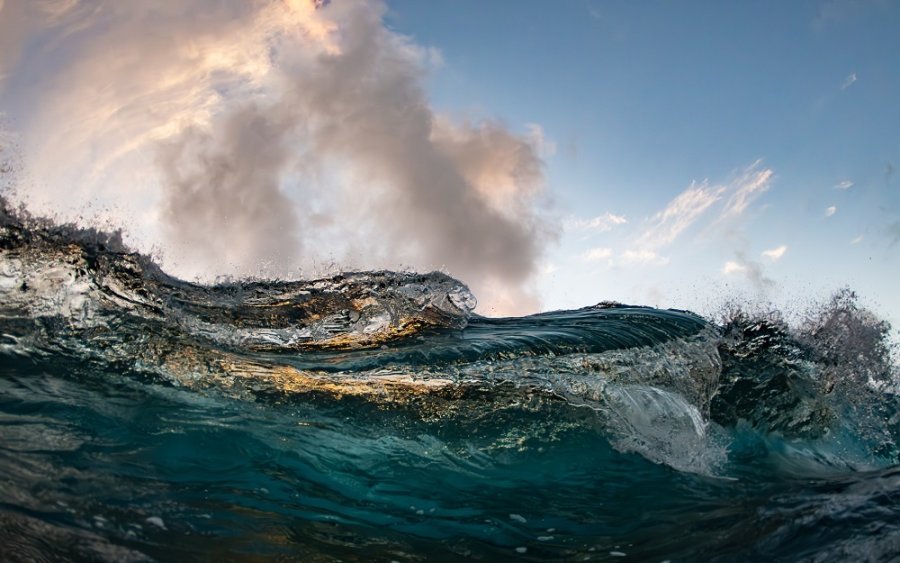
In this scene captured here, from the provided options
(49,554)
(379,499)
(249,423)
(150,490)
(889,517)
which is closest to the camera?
(49,554)

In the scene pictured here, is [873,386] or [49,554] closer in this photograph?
[49,554]

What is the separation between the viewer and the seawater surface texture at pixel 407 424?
4266 millimetres

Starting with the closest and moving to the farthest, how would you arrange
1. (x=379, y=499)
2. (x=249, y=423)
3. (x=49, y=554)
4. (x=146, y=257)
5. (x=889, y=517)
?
(x=49, y=554)
(x=889, y=517)
(x=379, y=499)
(x=249, y=423)
(x=146, y=257)

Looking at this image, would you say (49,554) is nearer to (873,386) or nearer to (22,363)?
(22,363)

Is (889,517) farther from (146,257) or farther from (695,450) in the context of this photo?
(146,257)

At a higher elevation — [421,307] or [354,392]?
[421,307]

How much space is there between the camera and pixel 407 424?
6.80m

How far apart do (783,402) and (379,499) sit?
680 cm

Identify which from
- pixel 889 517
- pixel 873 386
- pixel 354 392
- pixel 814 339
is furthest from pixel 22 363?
pixel 873 386

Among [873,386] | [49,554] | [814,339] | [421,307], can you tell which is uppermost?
[421,307]

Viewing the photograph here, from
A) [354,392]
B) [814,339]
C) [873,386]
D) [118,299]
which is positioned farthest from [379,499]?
[873,386]

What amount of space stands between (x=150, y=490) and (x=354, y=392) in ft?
8.07

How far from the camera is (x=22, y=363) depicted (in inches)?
270

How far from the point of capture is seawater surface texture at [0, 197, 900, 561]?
14.0 feet
